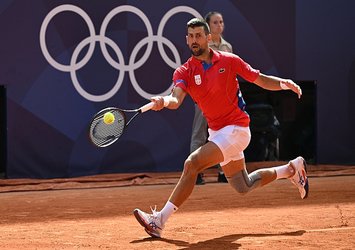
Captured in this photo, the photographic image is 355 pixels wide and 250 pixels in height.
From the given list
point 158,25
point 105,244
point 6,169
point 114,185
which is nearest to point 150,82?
point 158,25

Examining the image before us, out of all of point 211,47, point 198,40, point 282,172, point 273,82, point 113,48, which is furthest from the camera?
point 113,48

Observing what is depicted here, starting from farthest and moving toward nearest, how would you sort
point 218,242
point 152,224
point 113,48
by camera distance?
1. point 113,48
2. point 152,224
3. point 218,242

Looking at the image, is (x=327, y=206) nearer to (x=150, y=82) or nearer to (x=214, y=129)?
(x=214, y=129)

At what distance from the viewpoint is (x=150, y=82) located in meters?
10.4

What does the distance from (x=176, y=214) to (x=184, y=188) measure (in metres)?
1.48

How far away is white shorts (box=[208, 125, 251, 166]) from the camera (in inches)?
241

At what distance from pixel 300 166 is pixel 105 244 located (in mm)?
2102

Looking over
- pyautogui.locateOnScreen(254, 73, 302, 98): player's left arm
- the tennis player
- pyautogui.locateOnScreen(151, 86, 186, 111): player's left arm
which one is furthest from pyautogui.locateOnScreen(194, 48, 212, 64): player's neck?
the tennis player

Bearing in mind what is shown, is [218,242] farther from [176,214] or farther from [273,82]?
[176,214]

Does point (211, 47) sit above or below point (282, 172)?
above

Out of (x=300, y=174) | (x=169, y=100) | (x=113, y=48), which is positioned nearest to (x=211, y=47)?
(x=113, y=48)

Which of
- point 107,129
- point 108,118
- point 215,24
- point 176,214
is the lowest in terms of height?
point 176,214

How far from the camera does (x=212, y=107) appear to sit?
20.4 feet

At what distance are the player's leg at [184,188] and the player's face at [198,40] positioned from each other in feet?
2.48
